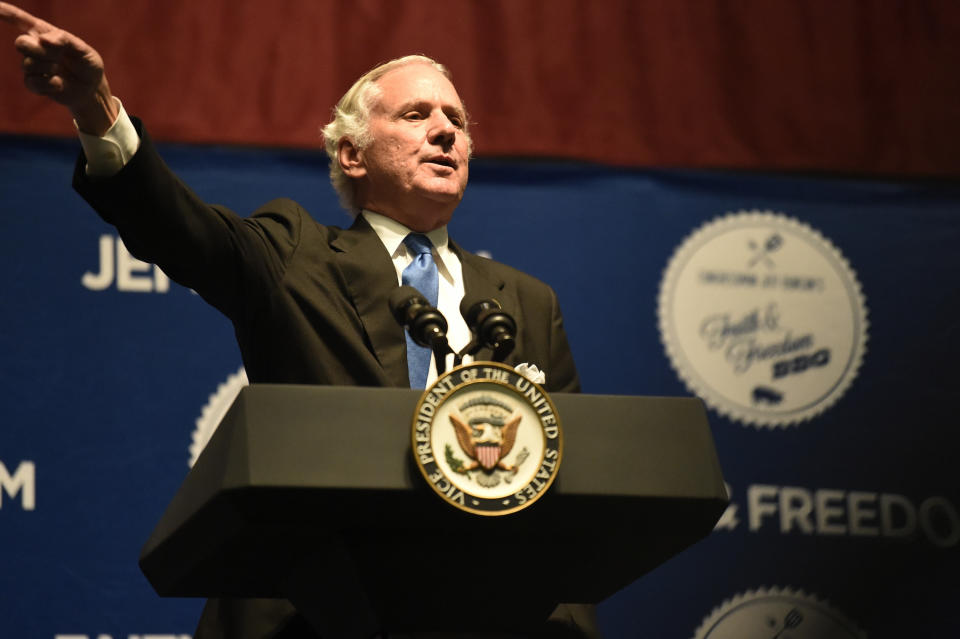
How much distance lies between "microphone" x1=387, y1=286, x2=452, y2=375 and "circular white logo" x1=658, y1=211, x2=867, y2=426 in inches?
70.5

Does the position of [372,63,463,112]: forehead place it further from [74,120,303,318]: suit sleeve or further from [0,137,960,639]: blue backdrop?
[0,137,960,639]: blue backdrop

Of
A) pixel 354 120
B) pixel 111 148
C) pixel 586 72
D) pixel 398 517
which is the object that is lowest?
pixel 398 517

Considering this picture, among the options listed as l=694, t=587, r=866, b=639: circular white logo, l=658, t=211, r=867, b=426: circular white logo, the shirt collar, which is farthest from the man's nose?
l=694, t=587, r=866, b=639: circular white logo

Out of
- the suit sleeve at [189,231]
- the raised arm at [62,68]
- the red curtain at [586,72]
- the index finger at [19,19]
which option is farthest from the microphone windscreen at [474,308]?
the red curtain at [586,72]

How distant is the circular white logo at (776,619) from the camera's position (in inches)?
130

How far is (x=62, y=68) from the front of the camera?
5.69 ft

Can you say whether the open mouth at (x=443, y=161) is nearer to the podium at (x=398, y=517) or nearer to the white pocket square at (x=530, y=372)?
the white pocket square at (x=530, y=372)

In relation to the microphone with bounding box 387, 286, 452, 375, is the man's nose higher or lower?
higher

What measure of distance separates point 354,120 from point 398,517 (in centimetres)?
113

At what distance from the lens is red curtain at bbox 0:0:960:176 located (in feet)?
11.2

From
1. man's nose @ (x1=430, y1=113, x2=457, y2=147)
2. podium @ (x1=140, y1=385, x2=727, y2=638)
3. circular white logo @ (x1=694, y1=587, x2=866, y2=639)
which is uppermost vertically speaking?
man's nose @ (x1=430, y1=113, x2=457, y2=147)

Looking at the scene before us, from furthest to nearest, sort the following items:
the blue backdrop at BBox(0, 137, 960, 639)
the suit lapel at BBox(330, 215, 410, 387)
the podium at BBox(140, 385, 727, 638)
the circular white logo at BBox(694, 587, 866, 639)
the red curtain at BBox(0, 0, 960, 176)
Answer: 1. the red curtain at BBox(0, 0, 960, 176)
2. the circular white logo at BBox(694, 587, 866, 639)
3. the blue backdrop at BBox(0, 137, 960, 639)
4. the suit lapel at BBox(330, 215, 410, 387)
5. the podium at BBox(140, 385, 727, 638)

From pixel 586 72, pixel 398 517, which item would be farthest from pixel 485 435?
pixel 586 72

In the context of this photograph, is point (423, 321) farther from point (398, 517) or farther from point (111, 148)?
point (111, 148)
